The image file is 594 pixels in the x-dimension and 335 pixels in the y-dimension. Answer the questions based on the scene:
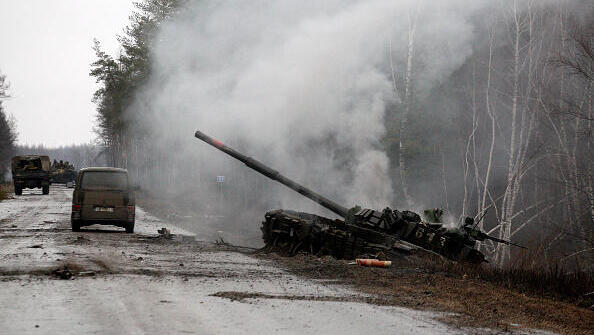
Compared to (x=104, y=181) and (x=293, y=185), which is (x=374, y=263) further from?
(x=104, y=181)

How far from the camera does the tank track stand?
1470 centimetres

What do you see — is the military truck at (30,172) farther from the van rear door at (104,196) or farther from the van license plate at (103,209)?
the van license plate at (103,209)

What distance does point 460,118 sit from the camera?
37688 mm

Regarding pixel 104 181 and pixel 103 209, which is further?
pixel 104 181

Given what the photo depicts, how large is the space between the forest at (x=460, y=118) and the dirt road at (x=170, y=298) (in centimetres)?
1066

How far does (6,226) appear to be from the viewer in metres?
21.4

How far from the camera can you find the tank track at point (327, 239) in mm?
14703

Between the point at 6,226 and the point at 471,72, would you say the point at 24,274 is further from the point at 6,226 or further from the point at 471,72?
the point at 471,72

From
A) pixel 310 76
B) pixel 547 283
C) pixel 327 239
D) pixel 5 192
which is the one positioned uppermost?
pixel 310 76

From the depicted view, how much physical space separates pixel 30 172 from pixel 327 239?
36.3 metres

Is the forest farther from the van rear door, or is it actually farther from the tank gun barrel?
the van rear door

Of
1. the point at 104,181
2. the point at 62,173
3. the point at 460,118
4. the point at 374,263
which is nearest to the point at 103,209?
the point at 104,181

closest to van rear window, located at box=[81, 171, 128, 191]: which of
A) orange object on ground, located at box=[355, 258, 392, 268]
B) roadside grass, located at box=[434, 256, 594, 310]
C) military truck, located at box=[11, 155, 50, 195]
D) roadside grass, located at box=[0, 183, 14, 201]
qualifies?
orange object on ground, located at box=[355, 258, 392, 268]

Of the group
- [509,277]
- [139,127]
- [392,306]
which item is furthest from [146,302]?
[139,127]
